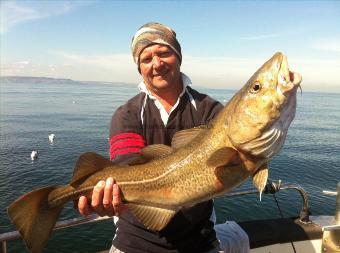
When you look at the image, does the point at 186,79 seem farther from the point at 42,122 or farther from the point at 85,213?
the point at 42,122

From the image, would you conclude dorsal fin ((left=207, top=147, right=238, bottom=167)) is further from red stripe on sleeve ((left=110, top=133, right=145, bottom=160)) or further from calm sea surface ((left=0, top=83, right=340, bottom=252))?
calm sea surface ((left=0, top=83, right=340, bottom=252))

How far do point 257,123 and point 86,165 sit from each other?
2.27 meters

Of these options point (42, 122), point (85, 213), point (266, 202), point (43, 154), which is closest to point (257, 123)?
point (85, 213)

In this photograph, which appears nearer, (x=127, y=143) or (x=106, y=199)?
(x=106, y=199)

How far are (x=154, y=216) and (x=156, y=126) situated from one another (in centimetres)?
125

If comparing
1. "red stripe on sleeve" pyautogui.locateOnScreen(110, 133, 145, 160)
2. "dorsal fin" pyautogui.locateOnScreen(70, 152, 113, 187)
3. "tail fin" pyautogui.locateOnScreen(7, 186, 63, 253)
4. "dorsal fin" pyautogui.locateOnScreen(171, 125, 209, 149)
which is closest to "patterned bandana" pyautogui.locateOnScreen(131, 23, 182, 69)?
"red stripe on sleeve" pyautogui.locateOnScreen(110, 133, 145, 160)

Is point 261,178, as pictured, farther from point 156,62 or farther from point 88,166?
point 88,166

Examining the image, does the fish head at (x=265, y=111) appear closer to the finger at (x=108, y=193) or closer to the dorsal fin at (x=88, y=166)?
the finger at (x=108, y=193)

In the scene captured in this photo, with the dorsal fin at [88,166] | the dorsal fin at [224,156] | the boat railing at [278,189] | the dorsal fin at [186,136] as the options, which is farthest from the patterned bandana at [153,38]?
the boat railing at [278,189]

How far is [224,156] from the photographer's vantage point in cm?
362

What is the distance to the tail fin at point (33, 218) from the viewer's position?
13.8ft

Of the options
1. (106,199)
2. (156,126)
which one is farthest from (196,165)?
(106,199)

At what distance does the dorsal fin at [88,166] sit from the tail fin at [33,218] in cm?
50

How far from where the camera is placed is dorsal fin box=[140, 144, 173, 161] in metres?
4.18
